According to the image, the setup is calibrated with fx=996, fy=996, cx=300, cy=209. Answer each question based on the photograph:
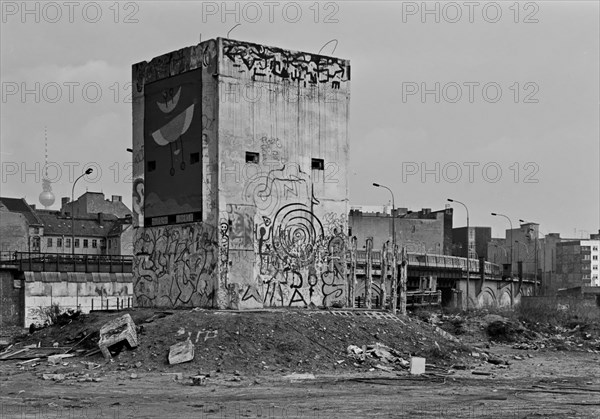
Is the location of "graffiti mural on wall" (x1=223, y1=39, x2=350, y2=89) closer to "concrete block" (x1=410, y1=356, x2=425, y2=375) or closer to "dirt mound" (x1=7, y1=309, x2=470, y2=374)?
"dirt mound" (x1=7, y1=309, x2=470, y2=374)

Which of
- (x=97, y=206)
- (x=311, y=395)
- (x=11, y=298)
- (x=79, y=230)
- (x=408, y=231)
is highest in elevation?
(x=97, y=206)

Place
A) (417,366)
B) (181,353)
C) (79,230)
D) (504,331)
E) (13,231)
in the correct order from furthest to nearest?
(79,230) < (13,231) < (504,331) < (417,366) < (181,353)

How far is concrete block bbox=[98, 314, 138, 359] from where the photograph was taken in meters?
29.5

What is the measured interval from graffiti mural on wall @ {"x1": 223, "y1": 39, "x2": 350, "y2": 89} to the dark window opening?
9.43ft

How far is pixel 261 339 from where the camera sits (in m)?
30.7

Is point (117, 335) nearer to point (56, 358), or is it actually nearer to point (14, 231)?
point (56, 358)

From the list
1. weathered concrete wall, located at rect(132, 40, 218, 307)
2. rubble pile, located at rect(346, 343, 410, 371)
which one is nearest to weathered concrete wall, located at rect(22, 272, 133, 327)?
weathered concrete wall, located at rect(132, 40, 218, 307)

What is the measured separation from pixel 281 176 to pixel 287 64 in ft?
13.6

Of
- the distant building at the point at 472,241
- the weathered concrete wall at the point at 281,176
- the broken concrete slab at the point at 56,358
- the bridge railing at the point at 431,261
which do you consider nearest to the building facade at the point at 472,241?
the distant building at the point at 472,241

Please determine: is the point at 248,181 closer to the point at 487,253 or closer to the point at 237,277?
the point at 237,277

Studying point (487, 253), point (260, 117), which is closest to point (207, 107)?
point (260, 117)

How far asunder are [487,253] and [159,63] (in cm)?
9851

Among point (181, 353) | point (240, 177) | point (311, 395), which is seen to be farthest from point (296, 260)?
point (311, 395)

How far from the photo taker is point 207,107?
35.4 m
